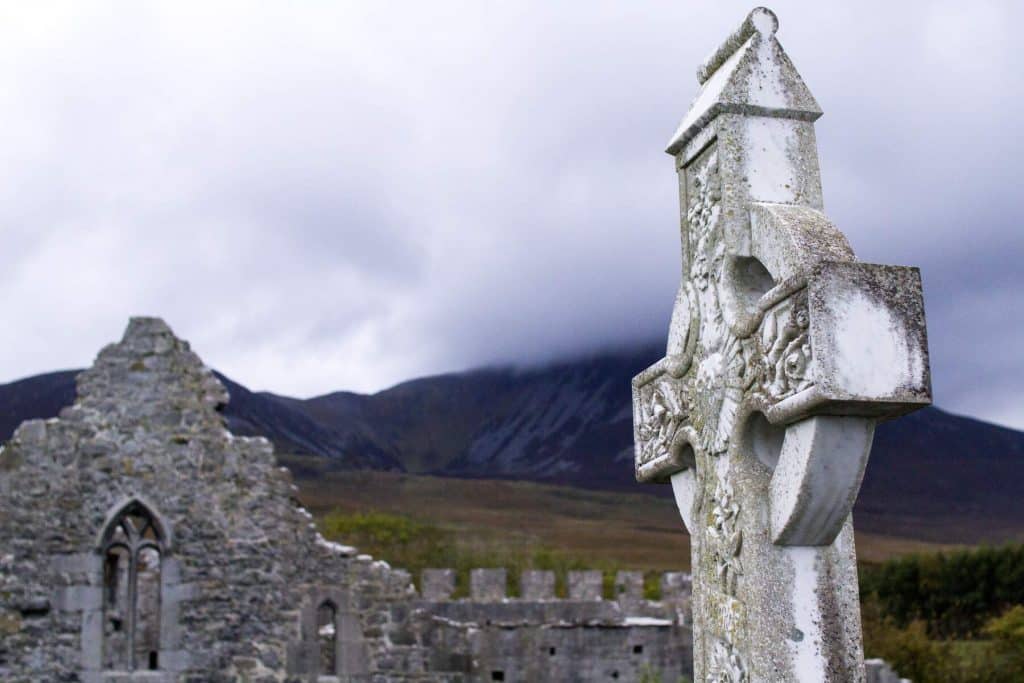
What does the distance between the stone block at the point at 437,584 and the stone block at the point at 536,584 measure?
128cm

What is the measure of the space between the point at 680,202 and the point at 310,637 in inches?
499

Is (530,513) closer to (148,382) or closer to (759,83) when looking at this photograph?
(148,382)

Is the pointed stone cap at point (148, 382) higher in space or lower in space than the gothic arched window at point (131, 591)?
higher

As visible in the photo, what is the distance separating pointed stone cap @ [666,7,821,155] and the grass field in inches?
1699

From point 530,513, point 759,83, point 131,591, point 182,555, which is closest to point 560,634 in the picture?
point 182,555

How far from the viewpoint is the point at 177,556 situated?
15.5 m

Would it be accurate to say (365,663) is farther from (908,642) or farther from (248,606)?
(908,642)

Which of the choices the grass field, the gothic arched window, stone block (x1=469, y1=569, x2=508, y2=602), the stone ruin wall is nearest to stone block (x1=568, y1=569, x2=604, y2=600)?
stone block (x1=469, y1=569, x2=508, y2=602)

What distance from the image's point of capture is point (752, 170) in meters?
3.78

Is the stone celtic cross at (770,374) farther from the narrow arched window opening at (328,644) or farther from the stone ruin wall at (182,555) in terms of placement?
the narrow arched window opening at (328,644)

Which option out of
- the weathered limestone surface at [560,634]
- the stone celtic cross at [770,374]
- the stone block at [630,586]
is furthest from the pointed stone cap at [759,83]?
the stone block at [630,586]

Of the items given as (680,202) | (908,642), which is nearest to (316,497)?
(908,642)

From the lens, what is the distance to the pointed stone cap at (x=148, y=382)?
15781mm

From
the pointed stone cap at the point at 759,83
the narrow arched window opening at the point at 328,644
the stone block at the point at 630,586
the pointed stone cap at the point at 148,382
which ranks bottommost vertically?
the narrow arched window opening at the point at 328,644
